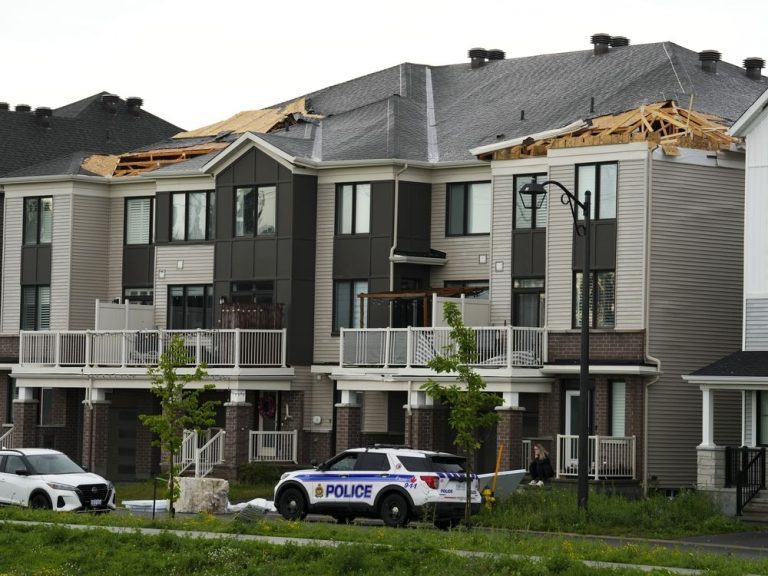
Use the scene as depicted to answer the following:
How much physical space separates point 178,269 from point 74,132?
12.2 meters

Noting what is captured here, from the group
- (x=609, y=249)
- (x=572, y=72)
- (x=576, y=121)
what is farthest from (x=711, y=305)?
(x=572, y=72)

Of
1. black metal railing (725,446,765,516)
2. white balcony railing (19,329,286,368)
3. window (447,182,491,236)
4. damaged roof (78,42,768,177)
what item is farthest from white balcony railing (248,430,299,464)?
black metal railing (725,446,765,516)

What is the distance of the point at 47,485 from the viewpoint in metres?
39.2

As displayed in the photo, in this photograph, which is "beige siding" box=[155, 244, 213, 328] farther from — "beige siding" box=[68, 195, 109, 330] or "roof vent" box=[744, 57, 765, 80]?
"roof vent" box=[744, 57, 765, 80]

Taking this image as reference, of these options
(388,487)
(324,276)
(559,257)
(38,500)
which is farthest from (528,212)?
(38,500)

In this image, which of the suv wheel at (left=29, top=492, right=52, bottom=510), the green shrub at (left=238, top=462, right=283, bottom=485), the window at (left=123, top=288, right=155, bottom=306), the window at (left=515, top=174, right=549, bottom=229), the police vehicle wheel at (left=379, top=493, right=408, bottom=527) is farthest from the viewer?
the window at (left=123, top=288, right=155, bottom=306)

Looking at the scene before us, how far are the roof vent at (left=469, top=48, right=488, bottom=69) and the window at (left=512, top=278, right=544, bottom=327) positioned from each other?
11.4 m

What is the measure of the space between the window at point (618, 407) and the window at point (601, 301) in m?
1.53

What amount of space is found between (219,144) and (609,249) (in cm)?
1602

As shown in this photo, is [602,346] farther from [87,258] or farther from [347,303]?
[87,258]

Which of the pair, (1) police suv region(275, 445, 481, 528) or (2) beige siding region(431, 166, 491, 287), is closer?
(1) police suv region(275, 445, 481, 528)

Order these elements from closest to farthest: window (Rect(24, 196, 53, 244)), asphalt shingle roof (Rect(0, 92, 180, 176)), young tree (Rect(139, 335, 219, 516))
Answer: young tree (Rect(139, 335, 219, 516))
window (Rect(24, 196, 53, 244))
asphalt shingle roof (Rect(0, 92, 180, 176))

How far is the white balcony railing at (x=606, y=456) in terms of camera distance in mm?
42938

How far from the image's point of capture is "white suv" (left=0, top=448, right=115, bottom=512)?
129 ft
